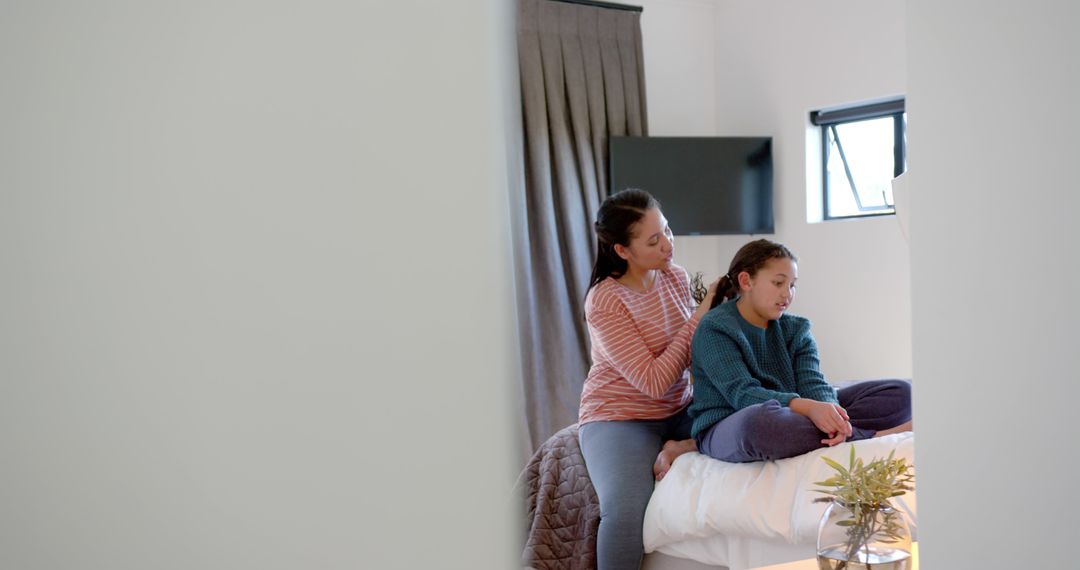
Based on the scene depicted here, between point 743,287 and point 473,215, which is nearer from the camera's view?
point 473,215

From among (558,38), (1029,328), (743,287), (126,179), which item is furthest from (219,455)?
(558,38)

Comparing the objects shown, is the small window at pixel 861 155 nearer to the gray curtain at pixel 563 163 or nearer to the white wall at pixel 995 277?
the gray curtain at pixel 563 163

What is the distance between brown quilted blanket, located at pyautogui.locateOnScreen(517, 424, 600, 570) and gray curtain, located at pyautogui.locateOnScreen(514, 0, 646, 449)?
5.89ft

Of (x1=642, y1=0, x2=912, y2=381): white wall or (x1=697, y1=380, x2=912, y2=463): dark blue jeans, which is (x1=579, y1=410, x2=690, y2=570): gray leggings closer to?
(x1=697, y1=380, x2=912, y2=463): dark blue jeans

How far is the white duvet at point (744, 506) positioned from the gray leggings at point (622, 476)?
1.6 inches

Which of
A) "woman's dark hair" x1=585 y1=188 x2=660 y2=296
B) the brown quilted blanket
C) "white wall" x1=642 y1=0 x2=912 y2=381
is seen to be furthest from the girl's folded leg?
"white wall" x1=642 y1=0 x2=912 y2=381

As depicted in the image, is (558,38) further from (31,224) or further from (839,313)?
(31,224)

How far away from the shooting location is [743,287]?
225 cm

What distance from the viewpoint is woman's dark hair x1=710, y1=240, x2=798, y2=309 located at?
224 centimetres

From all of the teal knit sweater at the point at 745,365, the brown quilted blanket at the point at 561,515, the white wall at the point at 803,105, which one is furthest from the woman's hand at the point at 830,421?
the white wall at the point at 803,105

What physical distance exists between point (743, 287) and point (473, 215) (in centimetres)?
216

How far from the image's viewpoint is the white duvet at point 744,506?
1768mm

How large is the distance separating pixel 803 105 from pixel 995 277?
3.81 metres

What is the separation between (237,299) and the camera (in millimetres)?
146
